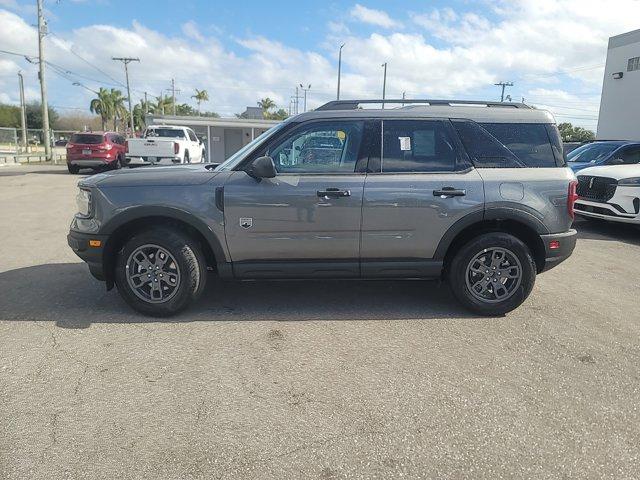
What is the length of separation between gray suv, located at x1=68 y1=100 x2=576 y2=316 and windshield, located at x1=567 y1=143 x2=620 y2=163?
25.9 feet

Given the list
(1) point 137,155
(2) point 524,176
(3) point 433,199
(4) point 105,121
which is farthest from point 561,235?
(4) point 105,121

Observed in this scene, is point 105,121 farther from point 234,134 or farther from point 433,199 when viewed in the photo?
point 433,199

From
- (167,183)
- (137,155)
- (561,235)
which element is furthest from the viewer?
(137,155)

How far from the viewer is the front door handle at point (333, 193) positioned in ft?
13.7

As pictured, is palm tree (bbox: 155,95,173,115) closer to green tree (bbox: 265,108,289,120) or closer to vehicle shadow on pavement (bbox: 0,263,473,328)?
green tree (bbox: 265,108,289,120)

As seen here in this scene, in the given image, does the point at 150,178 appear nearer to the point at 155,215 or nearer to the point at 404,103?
the point at 155,215

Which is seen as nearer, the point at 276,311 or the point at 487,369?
the point at 487,369

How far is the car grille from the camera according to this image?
8.30 meters

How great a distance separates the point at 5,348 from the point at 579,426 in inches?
159

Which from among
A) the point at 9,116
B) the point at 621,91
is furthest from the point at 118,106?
the point at 621,91

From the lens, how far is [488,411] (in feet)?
9.73

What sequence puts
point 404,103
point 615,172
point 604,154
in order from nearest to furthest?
1. point 404,103
2. point 615,172
3. point 604,154

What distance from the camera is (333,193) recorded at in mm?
4184

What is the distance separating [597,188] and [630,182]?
65 cm
